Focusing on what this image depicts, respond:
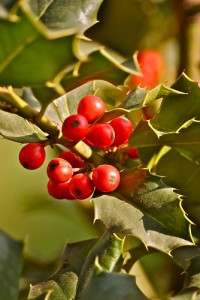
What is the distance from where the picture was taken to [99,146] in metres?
1.27

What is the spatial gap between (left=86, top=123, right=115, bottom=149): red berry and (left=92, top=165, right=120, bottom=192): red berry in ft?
0.15

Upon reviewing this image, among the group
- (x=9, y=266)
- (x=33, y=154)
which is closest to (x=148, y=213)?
(x=33, y=154)

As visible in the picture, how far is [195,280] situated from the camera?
A: 1282 mm

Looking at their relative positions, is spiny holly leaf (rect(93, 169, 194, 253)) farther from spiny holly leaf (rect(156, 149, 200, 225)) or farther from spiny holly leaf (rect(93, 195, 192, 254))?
spiny holly leaf (rect(156, 149, 200, 225))

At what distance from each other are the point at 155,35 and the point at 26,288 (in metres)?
1.54

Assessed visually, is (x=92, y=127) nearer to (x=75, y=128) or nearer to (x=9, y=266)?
(x=75, y=128)

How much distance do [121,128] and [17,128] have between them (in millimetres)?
→ 227

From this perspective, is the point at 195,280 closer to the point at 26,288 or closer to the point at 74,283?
the point at 74,283

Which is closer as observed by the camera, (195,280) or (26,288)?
(195,280)

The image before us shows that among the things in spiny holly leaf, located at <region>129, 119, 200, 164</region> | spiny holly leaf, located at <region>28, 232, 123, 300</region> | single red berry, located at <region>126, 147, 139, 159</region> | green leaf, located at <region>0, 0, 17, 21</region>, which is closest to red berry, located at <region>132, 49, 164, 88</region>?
single red berry, located at <region>126, 147, 139, 159</region>

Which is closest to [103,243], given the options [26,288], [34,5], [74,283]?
[74,283]

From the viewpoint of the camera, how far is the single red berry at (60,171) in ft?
4.00

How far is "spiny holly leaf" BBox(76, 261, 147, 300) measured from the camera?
1.11m

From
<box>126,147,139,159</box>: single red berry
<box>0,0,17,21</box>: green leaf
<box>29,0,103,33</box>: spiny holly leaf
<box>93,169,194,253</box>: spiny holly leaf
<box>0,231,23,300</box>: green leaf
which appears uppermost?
<box>0,0,17,21</box>: green leaf
